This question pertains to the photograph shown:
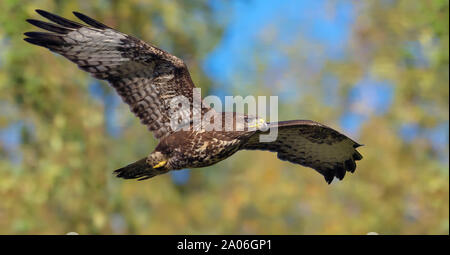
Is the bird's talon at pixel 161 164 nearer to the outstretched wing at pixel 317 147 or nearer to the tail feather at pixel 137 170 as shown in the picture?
the tail feather at pixel 137 170

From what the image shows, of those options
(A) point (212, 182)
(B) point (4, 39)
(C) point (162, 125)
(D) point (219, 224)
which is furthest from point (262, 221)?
(C) point (162, 125)

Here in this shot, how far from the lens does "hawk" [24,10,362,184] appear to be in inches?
314

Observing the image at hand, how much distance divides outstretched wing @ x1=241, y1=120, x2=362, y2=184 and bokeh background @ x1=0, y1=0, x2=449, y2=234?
521cm

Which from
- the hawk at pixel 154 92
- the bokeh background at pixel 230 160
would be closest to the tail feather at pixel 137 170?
the hawk at pixel 154 92

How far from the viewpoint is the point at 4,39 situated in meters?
15.4

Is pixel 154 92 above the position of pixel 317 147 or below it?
above

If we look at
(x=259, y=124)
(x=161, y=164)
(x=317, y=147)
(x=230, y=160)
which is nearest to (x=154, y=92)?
(x=161, y=164)

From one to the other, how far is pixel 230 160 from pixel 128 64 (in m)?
17.0

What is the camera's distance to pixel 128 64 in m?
8.34

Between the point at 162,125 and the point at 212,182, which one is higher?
the point at 212,182

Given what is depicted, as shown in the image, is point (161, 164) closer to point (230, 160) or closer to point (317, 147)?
point (317, 147)

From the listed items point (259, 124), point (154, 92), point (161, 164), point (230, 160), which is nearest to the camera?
point (259, 124)

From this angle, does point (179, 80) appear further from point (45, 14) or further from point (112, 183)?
point (112, 183)
